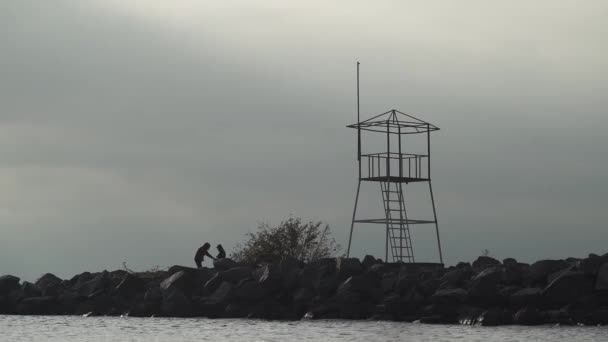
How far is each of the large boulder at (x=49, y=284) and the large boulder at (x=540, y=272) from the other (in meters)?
21.1

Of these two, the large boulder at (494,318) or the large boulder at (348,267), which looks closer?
the large boulder at (494,318)

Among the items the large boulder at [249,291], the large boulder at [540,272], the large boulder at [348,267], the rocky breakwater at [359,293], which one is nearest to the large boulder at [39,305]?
the rocky breakwater at [359,293]

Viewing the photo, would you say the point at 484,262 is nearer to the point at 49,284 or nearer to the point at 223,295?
the point at 223,295

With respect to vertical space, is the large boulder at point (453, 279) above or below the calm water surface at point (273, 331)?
above

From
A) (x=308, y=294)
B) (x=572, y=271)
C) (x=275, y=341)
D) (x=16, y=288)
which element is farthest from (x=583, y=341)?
(x=16, y=288)

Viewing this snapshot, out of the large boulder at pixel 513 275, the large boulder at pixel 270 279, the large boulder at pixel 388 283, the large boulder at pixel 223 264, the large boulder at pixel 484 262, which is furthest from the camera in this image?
the large boulder at pixel 223 264

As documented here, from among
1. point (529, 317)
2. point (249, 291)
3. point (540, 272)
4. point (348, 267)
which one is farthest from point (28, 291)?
point (529, 317)

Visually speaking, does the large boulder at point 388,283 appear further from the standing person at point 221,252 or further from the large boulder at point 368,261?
the standing person at point 221,252

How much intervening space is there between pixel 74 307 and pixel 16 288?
401 cm

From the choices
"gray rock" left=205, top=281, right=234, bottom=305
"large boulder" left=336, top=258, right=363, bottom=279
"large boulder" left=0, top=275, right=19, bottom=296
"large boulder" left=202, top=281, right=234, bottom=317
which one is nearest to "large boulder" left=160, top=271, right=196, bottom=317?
"large boulder" left=202, top=281, right=234, bottom=317

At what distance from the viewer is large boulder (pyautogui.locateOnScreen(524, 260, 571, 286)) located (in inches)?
1463

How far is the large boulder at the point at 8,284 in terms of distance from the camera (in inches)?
1907

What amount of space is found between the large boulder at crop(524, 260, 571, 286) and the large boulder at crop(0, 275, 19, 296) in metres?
23.1

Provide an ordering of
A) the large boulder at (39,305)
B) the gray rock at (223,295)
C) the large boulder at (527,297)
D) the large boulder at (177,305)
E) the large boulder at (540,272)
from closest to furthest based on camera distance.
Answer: the large boulder at (527,297) → the large boulder at (540,272) → the gray rock at (223,295) → the large boulder at (177,305) → the large boulder at (39,305)
